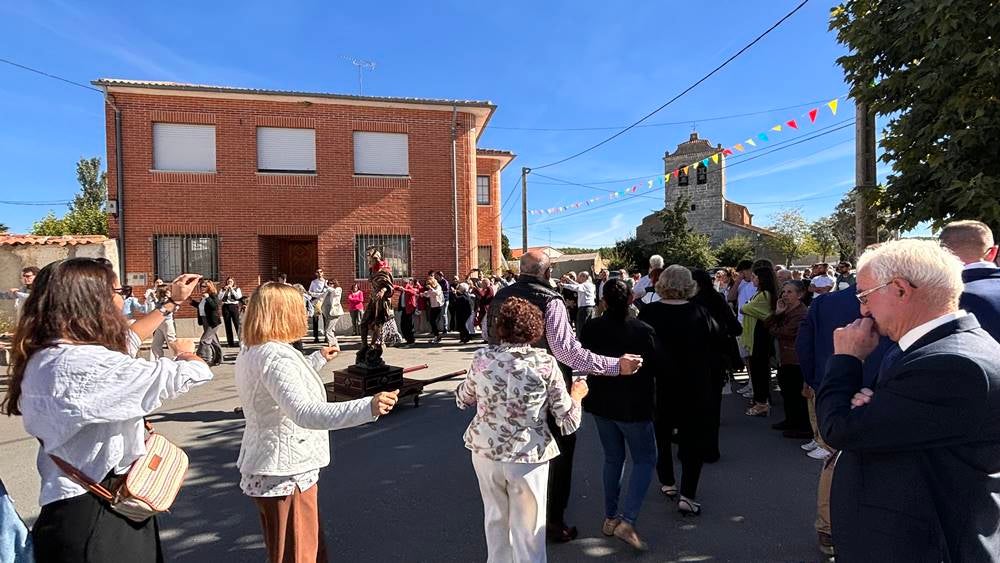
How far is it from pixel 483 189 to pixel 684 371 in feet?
62.1

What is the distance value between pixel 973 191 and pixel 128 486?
6577 millimetres

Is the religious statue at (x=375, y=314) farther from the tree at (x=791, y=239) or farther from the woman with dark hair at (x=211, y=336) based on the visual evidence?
the tree at (x=791, y=239)

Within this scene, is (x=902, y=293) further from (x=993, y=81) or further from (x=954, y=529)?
(x=993, y=81)

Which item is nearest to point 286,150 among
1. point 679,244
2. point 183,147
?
point 183,147

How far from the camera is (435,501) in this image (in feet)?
13.0

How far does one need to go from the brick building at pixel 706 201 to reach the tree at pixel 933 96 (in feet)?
148

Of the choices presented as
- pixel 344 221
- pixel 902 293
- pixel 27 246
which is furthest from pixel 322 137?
pixel 902 293

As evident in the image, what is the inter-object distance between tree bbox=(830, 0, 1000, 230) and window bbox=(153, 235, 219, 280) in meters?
15.1

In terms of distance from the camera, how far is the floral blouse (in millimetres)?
2516

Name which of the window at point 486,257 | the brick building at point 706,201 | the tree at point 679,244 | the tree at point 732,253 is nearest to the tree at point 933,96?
the window at point 486,257

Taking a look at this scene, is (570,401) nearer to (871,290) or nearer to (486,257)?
(871,290)

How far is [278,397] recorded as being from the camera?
2.21m

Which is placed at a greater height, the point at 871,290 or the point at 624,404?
the point at 871,290

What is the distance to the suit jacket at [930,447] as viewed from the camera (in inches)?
55.6
